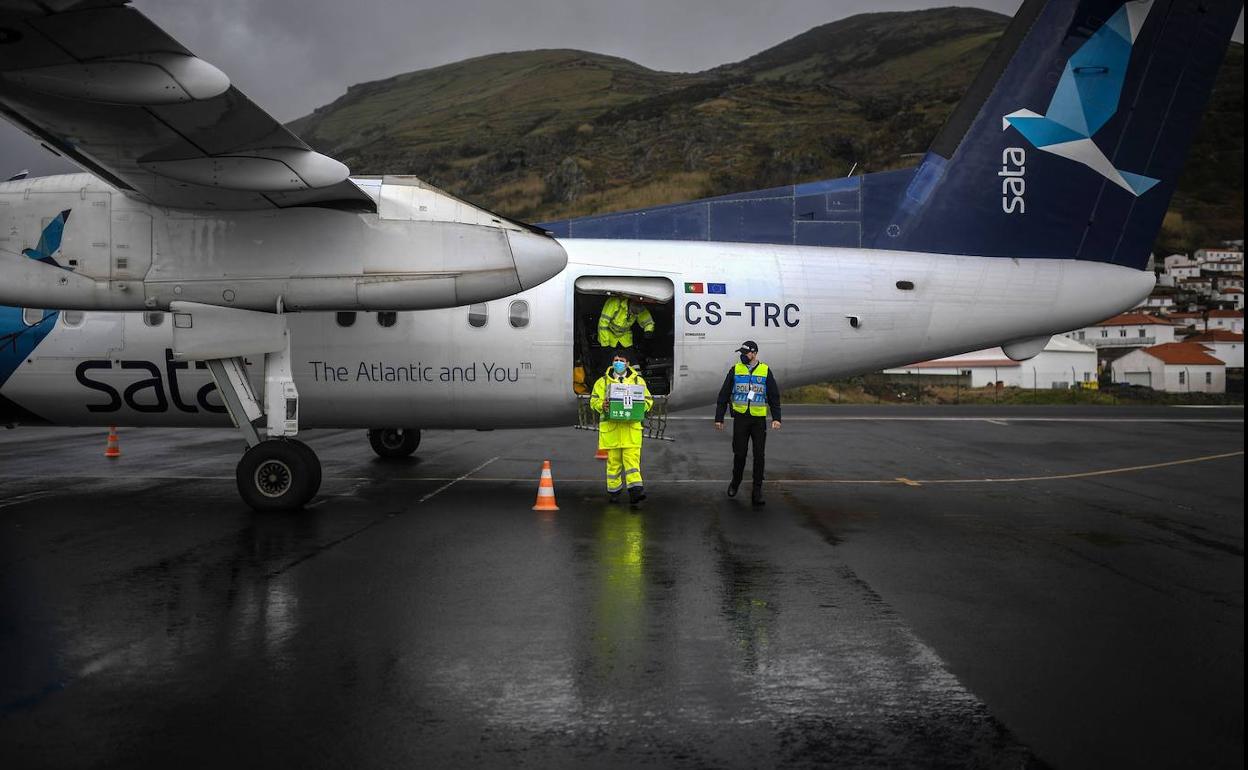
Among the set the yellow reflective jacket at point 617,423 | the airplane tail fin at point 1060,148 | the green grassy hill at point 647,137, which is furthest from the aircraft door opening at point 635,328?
the green grassy hill at point 647,137

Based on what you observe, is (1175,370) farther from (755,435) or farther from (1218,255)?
(1218,255)

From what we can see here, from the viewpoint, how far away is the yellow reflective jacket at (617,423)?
39.7 ft

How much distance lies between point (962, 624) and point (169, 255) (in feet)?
33.2

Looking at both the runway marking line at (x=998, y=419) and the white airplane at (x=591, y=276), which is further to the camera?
the runway marking line at (x=998, y=419)

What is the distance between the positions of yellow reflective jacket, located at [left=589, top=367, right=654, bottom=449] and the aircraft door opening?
35.2 inches

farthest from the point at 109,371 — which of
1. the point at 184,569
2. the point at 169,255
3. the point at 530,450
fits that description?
the point at 530,450

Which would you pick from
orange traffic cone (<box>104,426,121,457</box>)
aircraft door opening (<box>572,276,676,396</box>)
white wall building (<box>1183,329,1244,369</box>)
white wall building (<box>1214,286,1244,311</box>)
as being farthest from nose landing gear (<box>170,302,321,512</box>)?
white wall building (<box>1214,286,1244,311</box>)

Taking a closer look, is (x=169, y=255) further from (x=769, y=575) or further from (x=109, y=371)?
(x=769, y=575)

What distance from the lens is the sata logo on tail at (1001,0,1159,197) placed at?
12.9 meters

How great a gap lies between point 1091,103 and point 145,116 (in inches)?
477

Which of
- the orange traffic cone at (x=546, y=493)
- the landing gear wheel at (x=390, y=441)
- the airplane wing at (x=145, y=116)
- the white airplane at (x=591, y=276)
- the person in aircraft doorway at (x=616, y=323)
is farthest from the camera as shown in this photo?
the landing gear wheel at (x=390, y=441)

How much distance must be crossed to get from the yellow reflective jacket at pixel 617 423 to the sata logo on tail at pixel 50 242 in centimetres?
683

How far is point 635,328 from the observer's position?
Answer: 45.4ft

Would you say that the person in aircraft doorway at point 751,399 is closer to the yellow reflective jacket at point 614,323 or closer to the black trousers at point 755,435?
the black trousers at point 755,435
